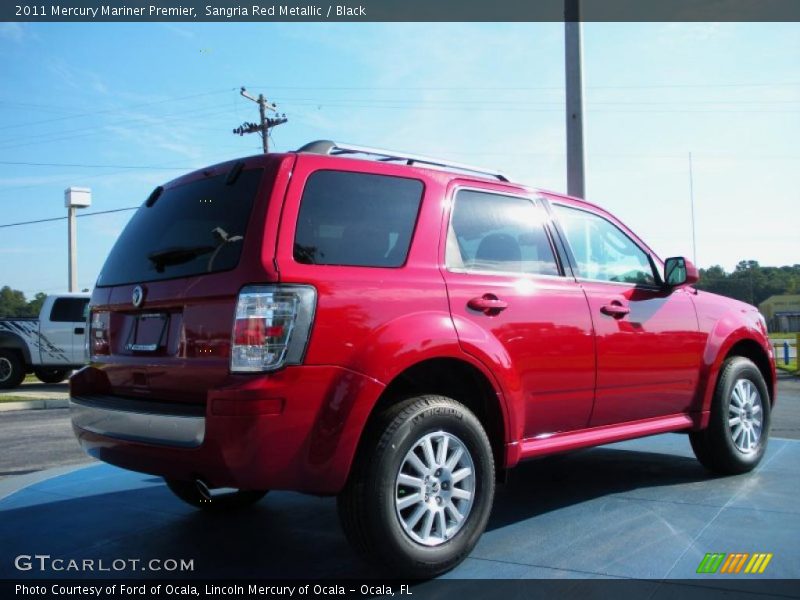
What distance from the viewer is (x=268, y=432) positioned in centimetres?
287

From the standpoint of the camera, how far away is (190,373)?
10.3ft

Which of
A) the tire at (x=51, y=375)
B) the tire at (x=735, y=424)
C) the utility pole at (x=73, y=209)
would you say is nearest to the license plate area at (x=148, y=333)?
the tire at (x=735, y=424)

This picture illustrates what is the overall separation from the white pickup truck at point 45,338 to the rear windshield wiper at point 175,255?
555 inches

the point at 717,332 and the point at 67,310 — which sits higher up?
the point at 67,310

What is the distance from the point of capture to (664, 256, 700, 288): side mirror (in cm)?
485

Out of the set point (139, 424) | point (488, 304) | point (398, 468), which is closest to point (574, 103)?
point (488, 304)

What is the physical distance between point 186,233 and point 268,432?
1.16 meters

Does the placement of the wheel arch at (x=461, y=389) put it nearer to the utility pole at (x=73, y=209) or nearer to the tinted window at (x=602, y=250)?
the tinted window at (x=602, y=250)

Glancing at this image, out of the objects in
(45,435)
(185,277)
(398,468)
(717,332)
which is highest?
(185,277)

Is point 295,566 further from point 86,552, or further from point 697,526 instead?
point 697,526

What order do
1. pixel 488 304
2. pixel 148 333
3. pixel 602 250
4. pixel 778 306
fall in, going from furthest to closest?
pixel 778 306, pixel 602 250, pixel 488 304, pixel 148 333

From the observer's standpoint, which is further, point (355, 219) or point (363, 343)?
point (355, 219)

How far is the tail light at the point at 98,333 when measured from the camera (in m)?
3.80

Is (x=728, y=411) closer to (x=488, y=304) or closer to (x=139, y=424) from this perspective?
(x=488, y=304)
